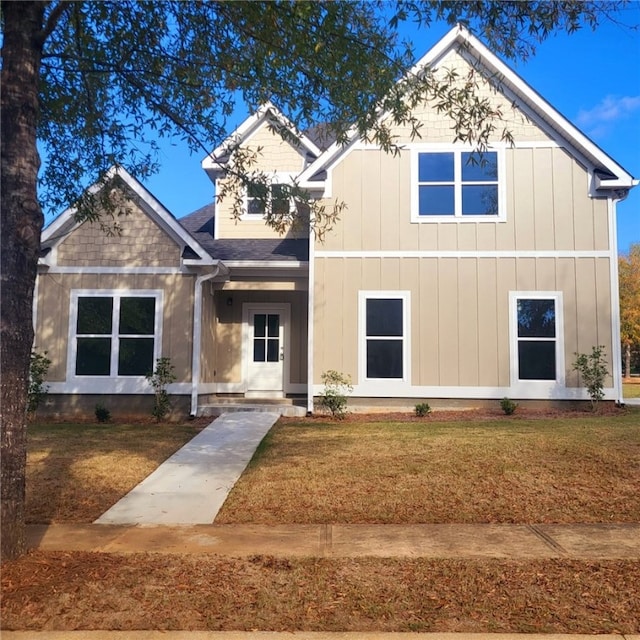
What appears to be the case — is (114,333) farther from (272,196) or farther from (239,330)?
(272,196)

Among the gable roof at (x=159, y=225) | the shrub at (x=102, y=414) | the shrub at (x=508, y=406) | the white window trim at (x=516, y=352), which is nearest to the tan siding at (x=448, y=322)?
the shrub at (x=508, y=406)

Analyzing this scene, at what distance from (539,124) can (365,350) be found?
6.27 m

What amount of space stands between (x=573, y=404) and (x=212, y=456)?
7.99 meters

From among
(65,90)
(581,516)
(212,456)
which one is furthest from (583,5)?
(212,456)

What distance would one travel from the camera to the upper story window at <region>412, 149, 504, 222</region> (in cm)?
1299

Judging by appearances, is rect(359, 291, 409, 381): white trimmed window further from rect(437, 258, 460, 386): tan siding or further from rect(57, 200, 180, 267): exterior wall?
rect(57, 200, 180, 267): exterior wall

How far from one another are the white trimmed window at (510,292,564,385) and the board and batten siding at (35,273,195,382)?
7.10 metres

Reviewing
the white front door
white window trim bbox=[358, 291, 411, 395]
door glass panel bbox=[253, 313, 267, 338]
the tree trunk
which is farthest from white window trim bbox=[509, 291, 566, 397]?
the tree trunk

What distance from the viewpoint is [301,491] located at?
21.7ft

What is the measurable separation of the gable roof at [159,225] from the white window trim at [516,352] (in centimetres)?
659

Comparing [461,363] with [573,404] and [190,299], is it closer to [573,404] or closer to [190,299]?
[573,404]

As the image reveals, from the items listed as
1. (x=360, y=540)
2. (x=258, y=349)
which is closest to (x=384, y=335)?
(x=258, y=349)

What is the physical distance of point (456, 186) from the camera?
13031mm

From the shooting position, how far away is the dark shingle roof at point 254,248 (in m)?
13.7
